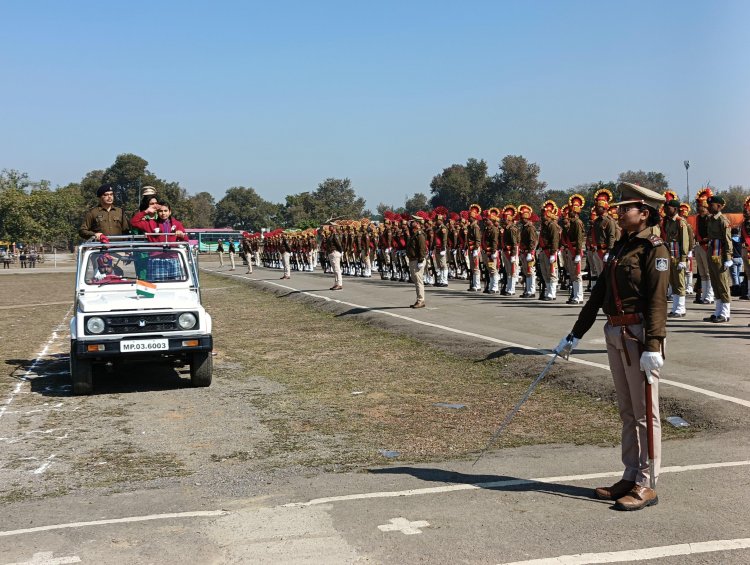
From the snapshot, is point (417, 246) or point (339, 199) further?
point (339, 199)

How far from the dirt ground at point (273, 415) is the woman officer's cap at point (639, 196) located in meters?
2.54

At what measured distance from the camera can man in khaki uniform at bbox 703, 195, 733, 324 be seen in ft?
52.0

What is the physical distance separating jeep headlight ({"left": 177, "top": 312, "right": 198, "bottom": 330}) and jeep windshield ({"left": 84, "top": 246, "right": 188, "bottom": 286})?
0.85 metres

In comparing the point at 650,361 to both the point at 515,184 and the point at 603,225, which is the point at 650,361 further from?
the point at 515,184

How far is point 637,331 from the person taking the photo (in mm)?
6172

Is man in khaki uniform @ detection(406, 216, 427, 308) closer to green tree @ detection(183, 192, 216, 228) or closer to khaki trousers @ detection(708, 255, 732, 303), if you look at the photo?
khaki trousers @ detection(708, 255, 732, 303)

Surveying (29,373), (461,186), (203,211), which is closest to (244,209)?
(203,211)

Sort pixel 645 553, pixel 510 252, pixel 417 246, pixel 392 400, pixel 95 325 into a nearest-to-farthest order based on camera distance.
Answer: pixel 645 553, pixel 392 400, pixel 95 325, pixel 417 246, pixel 510 252

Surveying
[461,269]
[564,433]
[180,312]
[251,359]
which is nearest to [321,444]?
[564,433]

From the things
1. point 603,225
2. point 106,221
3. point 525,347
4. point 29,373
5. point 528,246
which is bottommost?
point 29,373

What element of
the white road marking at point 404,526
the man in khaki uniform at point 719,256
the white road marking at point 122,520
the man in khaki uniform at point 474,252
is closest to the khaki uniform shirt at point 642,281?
the white road marking at point 404,526

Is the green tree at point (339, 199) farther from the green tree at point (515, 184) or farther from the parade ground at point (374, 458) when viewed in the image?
the parade ground at point (374, 458)

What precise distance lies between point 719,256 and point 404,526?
41.0 ft

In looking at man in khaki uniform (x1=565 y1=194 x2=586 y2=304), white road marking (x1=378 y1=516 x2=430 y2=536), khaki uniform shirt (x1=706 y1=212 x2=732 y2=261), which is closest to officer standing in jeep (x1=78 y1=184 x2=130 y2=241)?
white road marking (x1=378 y1=516 x2=430 y2=536)
